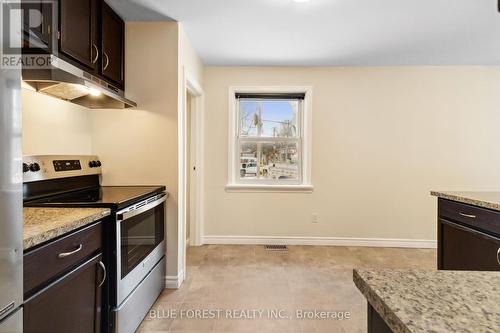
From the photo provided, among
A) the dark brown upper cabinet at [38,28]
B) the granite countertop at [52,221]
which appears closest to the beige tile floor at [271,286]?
the granite countertop at [52,221]

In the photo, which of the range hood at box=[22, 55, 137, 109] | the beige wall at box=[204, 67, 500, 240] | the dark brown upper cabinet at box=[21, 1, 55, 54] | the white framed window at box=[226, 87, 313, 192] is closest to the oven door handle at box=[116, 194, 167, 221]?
the range hood at box=[22, 55, 137, 109]

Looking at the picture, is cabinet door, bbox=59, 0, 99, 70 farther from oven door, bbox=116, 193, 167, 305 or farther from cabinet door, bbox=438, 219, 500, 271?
cabinet door, bbox=438, 219, 500, 271

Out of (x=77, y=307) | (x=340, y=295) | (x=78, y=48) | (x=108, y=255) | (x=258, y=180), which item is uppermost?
(x=78, y=48)

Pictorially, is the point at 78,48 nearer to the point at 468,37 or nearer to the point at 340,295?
the point at 340,295

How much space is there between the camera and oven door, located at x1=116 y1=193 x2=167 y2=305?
5.64 feet

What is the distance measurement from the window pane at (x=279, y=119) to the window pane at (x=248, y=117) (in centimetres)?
11

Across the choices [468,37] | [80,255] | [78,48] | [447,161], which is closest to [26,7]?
[78,48]

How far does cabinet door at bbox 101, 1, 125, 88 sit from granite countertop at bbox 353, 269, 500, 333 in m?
2.29

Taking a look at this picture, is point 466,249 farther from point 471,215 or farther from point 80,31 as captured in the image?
point 80,31

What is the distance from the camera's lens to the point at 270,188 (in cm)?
389

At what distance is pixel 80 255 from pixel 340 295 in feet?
6.69

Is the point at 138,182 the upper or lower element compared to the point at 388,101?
lower

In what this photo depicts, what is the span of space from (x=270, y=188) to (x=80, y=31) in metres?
2.70

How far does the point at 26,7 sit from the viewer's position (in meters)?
1.48
